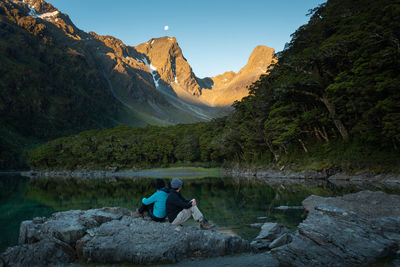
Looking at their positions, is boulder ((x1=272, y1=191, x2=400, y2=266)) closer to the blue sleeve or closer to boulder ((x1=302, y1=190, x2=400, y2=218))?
boulder ((x1=302, y1=190, x2=400, y2=218))

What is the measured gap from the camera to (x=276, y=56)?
178 feet

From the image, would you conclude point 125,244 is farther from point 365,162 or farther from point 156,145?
point 156,145

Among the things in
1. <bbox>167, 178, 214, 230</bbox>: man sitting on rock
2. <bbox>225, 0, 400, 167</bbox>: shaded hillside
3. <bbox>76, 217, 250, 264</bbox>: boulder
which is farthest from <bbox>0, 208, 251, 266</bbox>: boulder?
<bbox>225, 0, 400, 167</bbox>: shaded hillside

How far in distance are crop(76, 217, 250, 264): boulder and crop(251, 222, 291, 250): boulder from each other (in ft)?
2.36

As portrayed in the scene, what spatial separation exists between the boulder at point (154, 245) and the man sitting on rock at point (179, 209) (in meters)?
0.70

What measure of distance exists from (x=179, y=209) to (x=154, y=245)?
200 centimetres

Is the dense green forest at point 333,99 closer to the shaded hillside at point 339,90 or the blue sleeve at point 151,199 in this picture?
the shaded hillside at point 339,90

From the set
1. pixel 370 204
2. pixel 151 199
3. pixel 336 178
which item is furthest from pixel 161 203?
pixel 336 178

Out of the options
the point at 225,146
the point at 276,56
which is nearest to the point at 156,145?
the point at 225,146

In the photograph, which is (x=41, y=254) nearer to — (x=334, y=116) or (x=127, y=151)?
(x=334, y=116)

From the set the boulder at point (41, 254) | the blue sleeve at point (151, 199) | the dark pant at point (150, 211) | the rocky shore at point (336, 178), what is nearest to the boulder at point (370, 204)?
the dark pant at point (150, 211)

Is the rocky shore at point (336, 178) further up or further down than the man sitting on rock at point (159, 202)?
further down

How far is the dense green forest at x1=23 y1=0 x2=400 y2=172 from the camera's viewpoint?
88.7ft

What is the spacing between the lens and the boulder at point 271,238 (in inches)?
388
